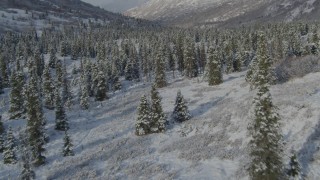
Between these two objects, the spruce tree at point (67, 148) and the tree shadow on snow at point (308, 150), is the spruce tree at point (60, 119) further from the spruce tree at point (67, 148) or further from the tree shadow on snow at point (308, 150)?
the tree shadow on snow at point (308, 150)

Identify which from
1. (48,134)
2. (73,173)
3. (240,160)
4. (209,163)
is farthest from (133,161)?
(48,134)

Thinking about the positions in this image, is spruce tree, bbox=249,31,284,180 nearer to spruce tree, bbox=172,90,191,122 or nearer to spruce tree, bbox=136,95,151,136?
spruce tree, bbox=136,95,151,136

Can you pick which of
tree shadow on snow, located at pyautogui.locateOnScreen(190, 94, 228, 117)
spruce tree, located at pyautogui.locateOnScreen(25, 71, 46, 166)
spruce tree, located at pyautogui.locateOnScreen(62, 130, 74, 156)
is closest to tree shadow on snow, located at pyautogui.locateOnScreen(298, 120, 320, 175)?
tree shadow on snow, located at pyautogui.locateOnScreen(190, 94, 228, 117)

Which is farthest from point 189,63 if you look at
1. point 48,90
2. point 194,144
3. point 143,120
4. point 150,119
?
point 194,144

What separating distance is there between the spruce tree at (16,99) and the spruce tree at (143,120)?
33.2 meters

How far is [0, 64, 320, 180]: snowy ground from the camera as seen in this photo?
129 feet

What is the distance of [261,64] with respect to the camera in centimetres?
4128

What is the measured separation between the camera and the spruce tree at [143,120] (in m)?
57.2

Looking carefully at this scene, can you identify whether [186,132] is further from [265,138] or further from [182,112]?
[265,138]

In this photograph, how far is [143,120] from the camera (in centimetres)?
5709

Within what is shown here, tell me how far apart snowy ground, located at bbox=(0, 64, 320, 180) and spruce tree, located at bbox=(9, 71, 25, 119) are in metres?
12.4

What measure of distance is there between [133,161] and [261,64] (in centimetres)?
1919

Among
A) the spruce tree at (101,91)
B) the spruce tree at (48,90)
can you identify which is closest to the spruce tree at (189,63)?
the spruce tree at (101,91)

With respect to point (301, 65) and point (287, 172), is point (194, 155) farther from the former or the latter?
point (301, 65)
